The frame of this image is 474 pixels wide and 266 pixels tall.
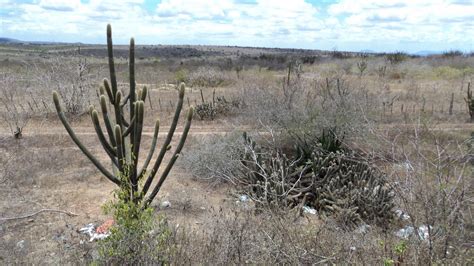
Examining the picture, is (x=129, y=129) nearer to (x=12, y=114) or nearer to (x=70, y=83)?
(x=12, y=114)

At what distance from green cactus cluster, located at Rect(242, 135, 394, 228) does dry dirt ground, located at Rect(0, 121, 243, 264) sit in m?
0.85

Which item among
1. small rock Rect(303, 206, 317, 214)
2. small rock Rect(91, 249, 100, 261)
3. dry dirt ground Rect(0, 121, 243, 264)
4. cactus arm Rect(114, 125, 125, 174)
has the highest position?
cactus arm Rect(114, 125, 125, 174)

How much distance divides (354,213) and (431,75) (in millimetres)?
27579

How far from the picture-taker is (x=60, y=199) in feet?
28.5

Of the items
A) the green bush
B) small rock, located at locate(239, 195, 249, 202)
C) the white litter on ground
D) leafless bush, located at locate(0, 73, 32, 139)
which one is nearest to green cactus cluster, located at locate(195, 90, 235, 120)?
leafless bush, located at locate(0, 73, 32, 139)

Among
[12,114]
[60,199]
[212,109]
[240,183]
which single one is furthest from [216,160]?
[12,114]

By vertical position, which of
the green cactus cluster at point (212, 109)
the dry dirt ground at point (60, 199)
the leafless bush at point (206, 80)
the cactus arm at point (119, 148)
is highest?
the cactus arm at point (119, 148)

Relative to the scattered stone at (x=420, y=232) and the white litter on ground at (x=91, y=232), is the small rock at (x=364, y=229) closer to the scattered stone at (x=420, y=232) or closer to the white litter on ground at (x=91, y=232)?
the scattered stone at (x=420, y=232)

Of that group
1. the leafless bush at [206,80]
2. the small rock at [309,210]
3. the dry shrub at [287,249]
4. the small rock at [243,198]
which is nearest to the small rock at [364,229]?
the dry shrub at [287,249]

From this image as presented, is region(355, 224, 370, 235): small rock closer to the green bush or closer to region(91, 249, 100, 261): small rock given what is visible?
the green bush

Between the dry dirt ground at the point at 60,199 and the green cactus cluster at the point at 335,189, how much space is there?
2.79 feet

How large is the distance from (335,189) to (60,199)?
5.08m

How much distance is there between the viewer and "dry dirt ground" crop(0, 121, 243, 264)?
250 inches

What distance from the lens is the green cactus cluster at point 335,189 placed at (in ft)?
25.5
